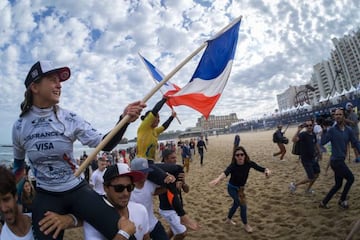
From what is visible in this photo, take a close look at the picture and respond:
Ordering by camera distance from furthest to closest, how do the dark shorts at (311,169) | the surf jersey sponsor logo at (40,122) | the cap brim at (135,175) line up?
the dark shorts at (311,169) → the cap brim at (135,175) → the surf jersey sponsor logo at (40,122)

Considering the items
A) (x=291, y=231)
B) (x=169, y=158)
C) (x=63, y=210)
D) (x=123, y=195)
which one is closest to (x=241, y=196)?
(x=291, y=231)

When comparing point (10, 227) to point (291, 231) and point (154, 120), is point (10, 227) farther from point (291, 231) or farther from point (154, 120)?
point (291, 231)

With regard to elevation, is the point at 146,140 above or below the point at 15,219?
above

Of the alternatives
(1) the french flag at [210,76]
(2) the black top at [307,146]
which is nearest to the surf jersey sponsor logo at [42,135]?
(1) the french flag at [210,76]

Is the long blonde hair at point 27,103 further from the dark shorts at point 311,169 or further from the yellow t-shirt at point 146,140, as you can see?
the dark shorts at point 311,169

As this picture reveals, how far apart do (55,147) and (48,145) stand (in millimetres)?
52

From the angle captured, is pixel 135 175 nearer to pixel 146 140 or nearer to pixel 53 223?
pixel 53 223

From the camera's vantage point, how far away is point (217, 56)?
3.94 meters

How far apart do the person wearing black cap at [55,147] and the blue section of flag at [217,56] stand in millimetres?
1888

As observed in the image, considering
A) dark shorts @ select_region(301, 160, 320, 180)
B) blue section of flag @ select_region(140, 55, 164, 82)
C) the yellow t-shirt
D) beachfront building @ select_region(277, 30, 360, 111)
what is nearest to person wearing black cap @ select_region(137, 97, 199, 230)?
the yellow t-shirt

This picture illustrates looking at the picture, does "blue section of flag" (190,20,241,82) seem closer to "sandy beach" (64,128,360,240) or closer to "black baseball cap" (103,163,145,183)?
"black baseball cap" (103,163,145,183)

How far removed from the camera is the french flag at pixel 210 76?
145 inches

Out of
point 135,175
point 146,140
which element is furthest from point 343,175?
point 135,175

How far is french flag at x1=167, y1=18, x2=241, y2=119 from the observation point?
3.67 meters
